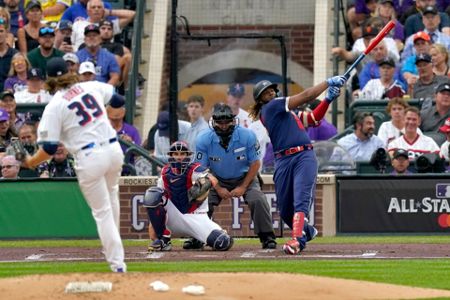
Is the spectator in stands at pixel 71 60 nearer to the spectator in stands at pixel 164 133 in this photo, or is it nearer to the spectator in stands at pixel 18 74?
the spectator in stands at pixel 18 74

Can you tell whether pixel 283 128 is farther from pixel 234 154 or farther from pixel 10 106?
pixel 10 106

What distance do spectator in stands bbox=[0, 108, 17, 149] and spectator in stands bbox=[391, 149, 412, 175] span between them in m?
5.22

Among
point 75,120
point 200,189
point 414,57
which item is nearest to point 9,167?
point 200,189

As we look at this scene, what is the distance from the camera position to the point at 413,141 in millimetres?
18406

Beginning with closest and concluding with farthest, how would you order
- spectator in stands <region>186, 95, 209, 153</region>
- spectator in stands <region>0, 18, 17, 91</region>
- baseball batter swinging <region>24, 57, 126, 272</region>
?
baseball batter swinging <region>24, 57, 126, 272</region> < spectator in stands <region>186, 95, 209, 153</region> < spectator in stands <region>0, 18, 17, 91</region>

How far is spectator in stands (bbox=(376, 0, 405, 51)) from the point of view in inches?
828

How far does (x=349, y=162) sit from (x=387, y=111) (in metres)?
1.12

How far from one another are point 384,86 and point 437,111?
3.89 ft

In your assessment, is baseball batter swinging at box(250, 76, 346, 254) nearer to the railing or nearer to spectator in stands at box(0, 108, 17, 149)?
spectator in stands at box(0, 108, 17, 149)

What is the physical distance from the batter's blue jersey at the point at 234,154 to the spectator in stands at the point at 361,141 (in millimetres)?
3042

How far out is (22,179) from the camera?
17.9 m

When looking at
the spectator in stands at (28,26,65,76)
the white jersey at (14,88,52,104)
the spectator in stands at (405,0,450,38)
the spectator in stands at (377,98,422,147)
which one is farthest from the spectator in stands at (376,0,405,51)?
the white jersey at (14,88,52,104)

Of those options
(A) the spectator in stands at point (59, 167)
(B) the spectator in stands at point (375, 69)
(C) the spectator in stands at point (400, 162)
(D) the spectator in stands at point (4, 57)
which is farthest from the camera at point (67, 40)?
(C) the spectator in stands at point (400, 162)

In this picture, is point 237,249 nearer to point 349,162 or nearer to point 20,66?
point 349,162
